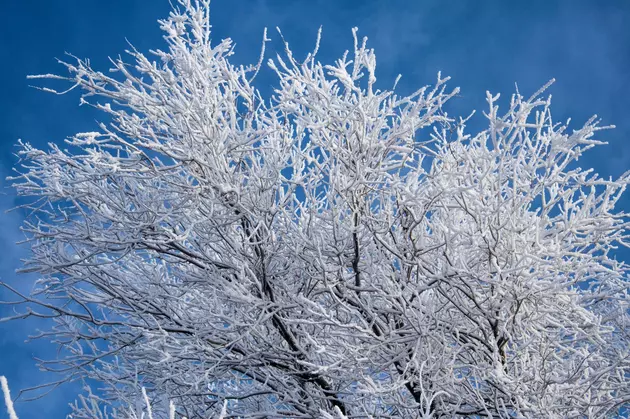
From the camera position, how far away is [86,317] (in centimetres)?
582

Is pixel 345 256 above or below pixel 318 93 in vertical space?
below

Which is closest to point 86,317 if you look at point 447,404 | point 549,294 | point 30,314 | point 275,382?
point 30,314

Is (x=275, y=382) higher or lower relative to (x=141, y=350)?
lower

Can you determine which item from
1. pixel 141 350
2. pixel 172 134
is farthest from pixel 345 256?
pixel 141 350

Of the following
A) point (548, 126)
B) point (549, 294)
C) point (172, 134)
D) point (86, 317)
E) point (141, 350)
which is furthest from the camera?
point (141, 350)

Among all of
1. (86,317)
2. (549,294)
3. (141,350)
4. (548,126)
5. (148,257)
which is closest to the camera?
(549,294)

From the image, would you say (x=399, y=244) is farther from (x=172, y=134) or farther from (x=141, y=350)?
(x=141, y=350)

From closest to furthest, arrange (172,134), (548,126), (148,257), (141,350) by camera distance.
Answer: (548,126) → (172,134) → (141,350) → (148,257)

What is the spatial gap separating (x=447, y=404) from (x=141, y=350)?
334 cm

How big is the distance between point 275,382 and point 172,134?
2707 mm

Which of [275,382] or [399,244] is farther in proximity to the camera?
[275,382]

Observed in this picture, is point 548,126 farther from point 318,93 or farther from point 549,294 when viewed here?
point 318,93

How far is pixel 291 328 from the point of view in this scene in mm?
5828

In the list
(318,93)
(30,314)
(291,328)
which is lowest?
(291,328)
